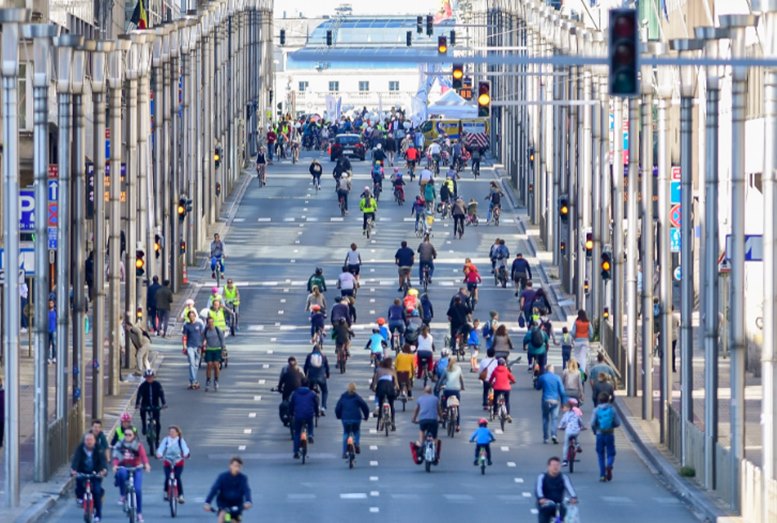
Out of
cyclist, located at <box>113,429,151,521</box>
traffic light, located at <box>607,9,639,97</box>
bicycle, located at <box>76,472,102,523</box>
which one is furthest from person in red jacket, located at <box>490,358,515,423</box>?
traffic light, located at <box>607,9,639,97</box>

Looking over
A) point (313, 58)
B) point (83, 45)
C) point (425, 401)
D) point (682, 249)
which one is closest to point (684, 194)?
point (682, 249)

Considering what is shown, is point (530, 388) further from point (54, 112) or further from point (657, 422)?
point (54, 112)

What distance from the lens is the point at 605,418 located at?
1505 inches

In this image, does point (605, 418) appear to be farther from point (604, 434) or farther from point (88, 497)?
point (88, 497)

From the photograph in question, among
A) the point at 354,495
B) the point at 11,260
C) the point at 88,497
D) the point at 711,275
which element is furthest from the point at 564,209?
the point at 88,497

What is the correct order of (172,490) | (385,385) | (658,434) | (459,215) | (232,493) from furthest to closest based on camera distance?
(459,215), (658,434), (385,385), (172,490), (232,493)

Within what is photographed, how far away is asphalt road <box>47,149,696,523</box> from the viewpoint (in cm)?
3559

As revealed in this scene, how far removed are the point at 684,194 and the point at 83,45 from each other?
10.4 m

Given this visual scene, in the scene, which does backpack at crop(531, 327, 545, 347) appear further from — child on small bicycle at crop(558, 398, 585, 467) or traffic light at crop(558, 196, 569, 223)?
traffic light at crop(558, 196, 569, 223)

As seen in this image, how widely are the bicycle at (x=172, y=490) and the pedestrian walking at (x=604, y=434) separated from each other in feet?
23.4

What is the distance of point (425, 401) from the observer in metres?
39.5

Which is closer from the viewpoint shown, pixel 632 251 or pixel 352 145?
pixel 632 251

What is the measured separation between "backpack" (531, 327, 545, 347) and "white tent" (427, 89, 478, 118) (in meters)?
62.5

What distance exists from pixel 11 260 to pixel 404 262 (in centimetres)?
3028
